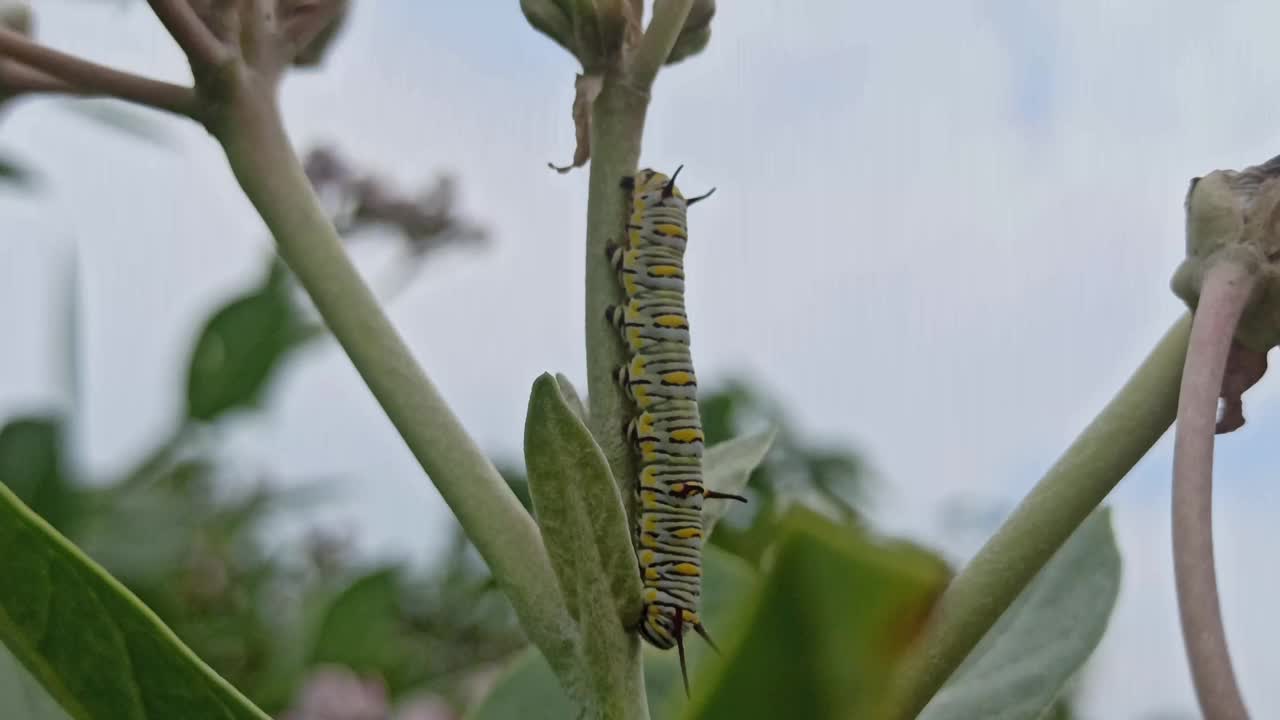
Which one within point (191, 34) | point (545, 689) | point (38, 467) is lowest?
point (545, 689)

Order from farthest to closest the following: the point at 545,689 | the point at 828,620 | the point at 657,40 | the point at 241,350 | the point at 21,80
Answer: the point at 241,350 → the point at 545,689 → the point at 21,80 → the point at 657,40 → the point at 828,620

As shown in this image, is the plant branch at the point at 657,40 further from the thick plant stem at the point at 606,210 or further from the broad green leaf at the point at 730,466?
the broad green leaf at the point at 730,466

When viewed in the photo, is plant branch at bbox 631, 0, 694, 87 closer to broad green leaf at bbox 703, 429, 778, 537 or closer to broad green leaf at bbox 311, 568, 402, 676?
broad green leaf at bbox 703, 429, 778, 537

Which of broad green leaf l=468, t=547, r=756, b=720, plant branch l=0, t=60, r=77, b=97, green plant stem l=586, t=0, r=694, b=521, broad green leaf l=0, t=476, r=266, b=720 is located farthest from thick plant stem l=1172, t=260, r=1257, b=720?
plant branch l=0, t=60, r=77, b=97

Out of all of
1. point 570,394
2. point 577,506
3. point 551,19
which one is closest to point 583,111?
point 551,19

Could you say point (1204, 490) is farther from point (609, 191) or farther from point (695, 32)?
point (695, 32)

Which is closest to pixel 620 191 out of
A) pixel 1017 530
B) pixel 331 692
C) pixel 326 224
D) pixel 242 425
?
pixel 326 224

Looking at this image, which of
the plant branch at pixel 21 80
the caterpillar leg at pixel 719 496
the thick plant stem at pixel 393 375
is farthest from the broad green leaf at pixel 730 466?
the plant branch at pixel 21 80
